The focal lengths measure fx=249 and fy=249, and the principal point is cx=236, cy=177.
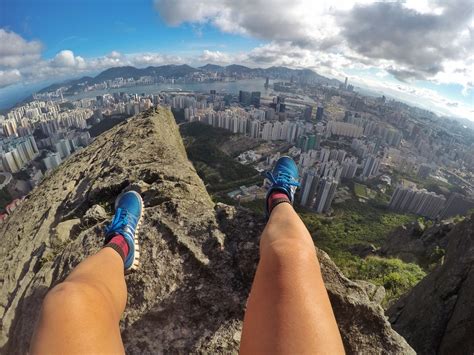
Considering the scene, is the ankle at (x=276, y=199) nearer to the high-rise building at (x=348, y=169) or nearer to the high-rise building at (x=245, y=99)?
the high-rise building at (x=348, y=169)

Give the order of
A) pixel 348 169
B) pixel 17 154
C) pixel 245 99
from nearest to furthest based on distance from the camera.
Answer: pixel 17 154 → pixel 348 169 → pixel 245 99

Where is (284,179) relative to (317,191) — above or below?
above

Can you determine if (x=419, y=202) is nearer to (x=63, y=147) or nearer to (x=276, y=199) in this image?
(x=276, y=199)

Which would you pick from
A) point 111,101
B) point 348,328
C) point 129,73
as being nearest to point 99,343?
point 348,328

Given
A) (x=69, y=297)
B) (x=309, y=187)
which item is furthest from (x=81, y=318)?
(x=309, y=187)

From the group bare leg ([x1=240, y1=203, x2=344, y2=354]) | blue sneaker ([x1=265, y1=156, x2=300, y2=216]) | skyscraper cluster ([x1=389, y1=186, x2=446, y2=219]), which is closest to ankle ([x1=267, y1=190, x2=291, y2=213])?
blue sneaker ([x1=265, y1=156, x2=300, y2=216])

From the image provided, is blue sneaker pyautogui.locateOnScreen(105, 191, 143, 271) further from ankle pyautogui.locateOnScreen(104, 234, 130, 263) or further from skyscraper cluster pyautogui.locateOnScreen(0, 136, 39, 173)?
skyscraper cluster pyautogui.locateOnScreen(0, 136, 39, 173)
